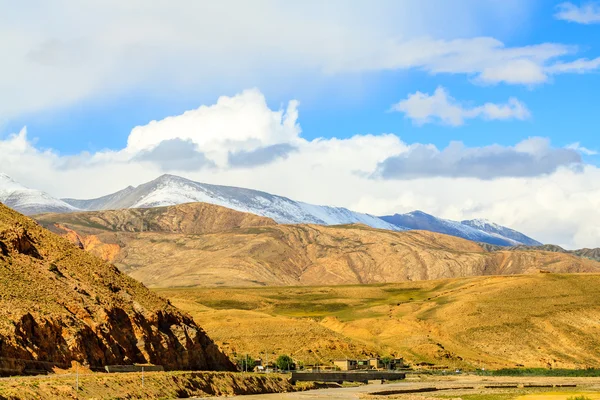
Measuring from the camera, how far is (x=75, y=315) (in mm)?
72875

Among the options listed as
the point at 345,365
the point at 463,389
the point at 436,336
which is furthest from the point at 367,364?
the point at 436,336

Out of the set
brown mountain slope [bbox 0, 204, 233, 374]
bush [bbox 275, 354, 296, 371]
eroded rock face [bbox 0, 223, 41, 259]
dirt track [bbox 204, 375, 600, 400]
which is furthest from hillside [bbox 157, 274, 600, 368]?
eroded rock face [bbox 0, 223, 41, 259]

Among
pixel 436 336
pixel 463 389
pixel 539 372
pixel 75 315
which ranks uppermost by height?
pixel 75 315

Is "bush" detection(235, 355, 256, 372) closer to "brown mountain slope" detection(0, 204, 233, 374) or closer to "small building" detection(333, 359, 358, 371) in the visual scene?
"small building" detection(333, 359, 358, 371)

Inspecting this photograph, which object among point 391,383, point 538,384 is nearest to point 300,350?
point 391,383

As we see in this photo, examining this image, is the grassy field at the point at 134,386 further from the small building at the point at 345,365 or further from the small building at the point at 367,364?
the small building at the point at 367,364

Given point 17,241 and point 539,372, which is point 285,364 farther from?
point 17,241

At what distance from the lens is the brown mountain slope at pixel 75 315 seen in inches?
2611

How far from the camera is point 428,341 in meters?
171

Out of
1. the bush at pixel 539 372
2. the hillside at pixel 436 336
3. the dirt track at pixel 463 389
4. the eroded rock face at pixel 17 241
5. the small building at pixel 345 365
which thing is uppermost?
the eroded rock face at pixel 17 241

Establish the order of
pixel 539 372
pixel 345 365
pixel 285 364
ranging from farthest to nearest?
pixel 539 372 < pixel 345 365 < pixel 285 364

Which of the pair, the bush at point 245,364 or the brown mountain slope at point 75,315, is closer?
the brown mountain slope at point 75,315

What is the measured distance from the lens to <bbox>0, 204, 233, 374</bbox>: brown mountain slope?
66.3 meters

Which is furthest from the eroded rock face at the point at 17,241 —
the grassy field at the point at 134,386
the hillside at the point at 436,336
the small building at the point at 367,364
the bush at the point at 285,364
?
the small building at the point at 367,364
